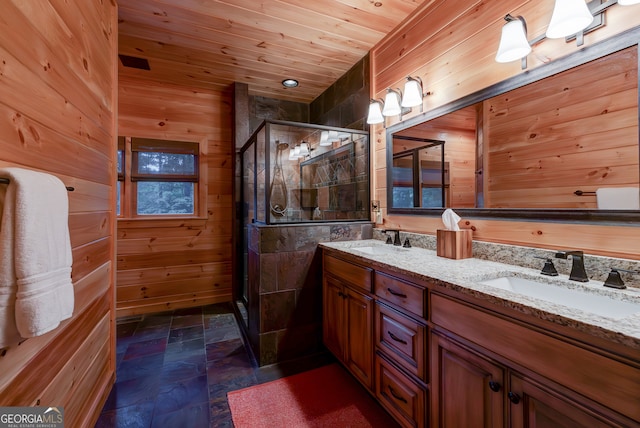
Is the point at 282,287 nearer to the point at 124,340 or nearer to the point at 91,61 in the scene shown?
the point at 124,340

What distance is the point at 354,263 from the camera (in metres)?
1.78

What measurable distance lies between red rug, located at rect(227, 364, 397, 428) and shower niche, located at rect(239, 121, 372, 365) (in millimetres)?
306

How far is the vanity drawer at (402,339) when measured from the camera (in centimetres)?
126

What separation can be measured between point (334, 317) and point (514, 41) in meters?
1.92

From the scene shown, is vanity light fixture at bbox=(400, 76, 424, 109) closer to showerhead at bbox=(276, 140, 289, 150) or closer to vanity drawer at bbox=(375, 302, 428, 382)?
showerhead at bbox=(276, 140, 289, 150)

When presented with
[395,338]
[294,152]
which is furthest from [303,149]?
[395,338]

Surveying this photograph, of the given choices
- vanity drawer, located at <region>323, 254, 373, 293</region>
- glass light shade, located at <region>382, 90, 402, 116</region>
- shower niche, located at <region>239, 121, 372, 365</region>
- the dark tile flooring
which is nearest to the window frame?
shower niche, located at <region>239, 121, 372, 365</region>

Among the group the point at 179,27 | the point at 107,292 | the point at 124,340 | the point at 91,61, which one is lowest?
the point at 124,340

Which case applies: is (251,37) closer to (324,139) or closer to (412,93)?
(324,139)

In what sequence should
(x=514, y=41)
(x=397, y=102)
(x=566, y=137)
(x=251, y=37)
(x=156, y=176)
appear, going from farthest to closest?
(x=156, y=176) → (x=251, y=37) → (x=397, y=102) → (x=514, y=41) → (x=566, y=137)

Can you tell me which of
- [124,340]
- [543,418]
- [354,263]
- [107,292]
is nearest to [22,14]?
[107,292]

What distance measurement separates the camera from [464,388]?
1.06 meters

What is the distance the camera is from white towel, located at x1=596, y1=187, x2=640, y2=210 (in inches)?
40.9

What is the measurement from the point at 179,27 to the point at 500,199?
265 centimetres
